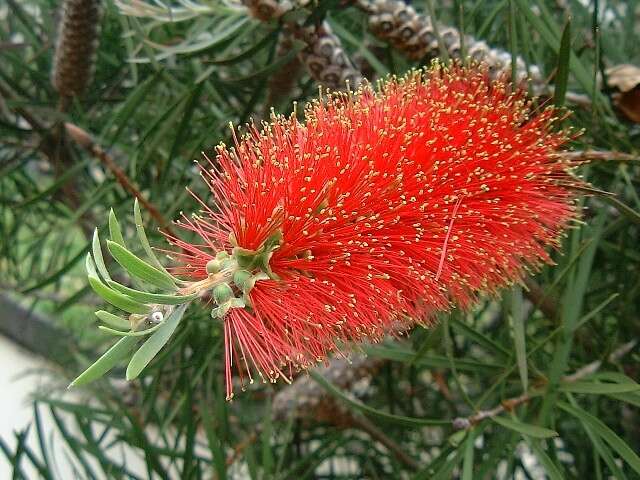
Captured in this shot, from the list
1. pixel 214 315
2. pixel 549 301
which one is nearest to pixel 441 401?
pixel 549 301

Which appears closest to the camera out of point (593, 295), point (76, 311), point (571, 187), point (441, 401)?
point (571, 187)

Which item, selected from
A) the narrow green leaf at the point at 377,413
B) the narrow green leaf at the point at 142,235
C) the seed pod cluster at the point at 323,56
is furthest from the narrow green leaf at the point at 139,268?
the seed pod cluster at the point at 323,56

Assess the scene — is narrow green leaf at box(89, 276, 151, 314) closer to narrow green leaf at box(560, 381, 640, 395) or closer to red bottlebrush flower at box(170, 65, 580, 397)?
red bottlebrush flower at box(170, 65, 580, 397)

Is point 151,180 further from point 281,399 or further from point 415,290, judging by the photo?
point 415,290

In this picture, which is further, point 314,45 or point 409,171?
point 314,45

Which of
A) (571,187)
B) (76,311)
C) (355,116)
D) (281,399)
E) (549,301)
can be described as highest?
(355,116)

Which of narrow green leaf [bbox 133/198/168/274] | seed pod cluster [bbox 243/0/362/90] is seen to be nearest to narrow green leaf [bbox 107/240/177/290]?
narrow green leaf [bbox 133/198/168/274]
